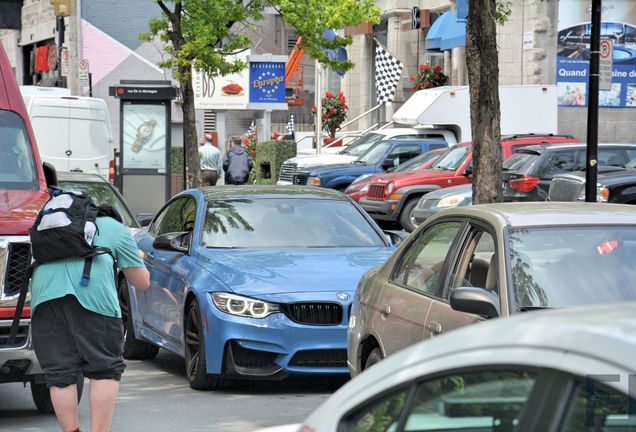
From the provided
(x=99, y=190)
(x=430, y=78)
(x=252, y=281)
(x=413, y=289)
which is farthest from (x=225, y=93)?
(x=413, y=289)

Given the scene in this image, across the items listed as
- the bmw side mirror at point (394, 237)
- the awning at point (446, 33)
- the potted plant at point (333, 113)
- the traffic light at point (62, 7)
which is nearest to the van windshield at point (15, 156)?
the bmw side mirror at point (394, 237)

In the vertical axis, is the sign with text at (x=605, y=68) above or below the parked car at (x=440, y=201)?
above

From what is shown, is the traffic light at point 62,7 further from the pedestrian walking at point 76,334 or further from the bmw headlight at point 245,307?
the pedestrian walking at point 76,334

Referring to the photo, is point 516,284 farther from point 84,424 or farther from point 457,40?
point 457,40

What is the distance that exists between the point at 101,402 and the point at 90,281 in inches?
24.1

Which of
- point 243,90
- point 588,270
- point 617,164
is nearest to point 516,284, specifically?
point 588,270

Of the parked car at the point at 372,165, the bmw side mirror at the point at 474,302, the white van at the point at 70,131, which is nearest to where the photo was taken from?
the bmw side mirror at the point at 474,302

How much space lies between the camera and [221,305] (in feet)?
30.2

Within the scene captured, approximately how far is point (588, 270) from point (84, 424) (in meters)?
3.96

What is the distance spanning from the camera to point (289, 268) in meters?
9.57

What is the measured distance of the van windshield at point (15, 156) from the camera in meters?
10.0

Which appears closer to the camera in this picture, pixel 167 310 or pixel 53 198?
pixel 53 198

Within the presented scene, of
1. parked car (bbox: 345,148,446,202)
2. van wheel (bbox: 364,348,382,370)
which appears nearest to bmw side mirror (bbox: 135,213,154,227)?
van wheel (bbox: 364,348,382,370)

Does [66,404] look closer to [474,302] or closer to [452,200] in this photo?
[474,302]
